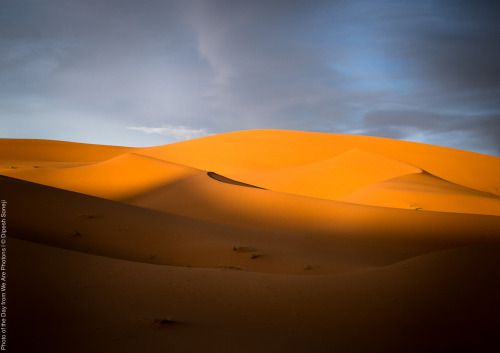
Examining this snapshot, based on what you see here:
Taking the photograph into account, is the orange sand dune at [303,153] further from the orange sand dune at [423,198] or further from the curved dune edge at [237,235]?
the curved dune edge at [237,235]

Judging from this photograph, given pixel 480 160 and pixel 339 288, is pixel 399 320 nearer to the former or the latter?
pixel 339 288

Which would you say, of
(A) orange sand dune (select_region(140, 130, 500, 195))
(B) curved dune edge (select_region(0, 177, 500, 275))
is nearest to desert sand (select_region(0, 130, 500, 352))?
(B) curved dune edge (select_region(0, 177, 500, 275))

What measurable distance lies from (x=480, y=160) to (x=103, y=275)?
4633cm

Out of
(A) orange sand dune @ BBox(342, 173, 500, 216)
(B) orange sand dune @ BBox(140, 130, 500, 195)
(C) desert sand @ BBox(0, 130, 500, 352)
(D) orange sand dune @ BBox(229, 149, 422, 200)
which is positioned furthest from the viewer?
(B) orange sand dune @ BBox(140, 130, 500, 195)

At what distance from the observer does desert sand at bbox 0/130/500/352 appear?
3.72 metres

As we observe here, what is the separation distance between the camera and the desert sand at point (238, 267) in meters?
3.72

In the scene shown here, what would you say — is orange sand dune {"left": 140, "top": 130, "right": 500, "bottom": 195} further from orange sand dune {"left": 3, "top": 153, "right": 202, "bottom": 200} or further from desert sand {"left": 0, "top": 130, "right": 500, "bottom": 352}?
desert sand {"left": 0, "top": 130, "right": 500, "bottom": 352}

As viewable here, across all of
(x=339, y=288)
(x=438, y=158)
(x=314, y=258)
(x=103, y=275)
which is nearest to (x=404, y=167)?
(x=438, y=158)

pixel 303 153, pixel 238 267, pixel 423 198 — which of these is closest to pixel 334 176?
pixel 423 198

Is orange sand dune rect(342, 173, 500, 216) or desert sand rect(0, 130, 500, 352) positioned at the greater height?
orange sand dune rect(342, 173, 500, 216)

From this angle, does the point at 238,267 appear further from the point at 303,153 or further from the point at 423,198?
the point at 303,153

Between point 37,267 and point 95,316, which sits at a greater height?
point 37,267

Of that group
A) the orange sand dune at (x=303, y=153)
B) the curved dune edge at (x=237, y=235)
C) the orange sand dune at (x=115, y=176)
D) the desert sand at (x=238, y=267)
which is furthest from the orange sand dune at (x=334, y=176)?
the curved dune edge at (x=237, y=235)

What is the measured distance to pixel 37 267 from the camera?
4.69 meters
